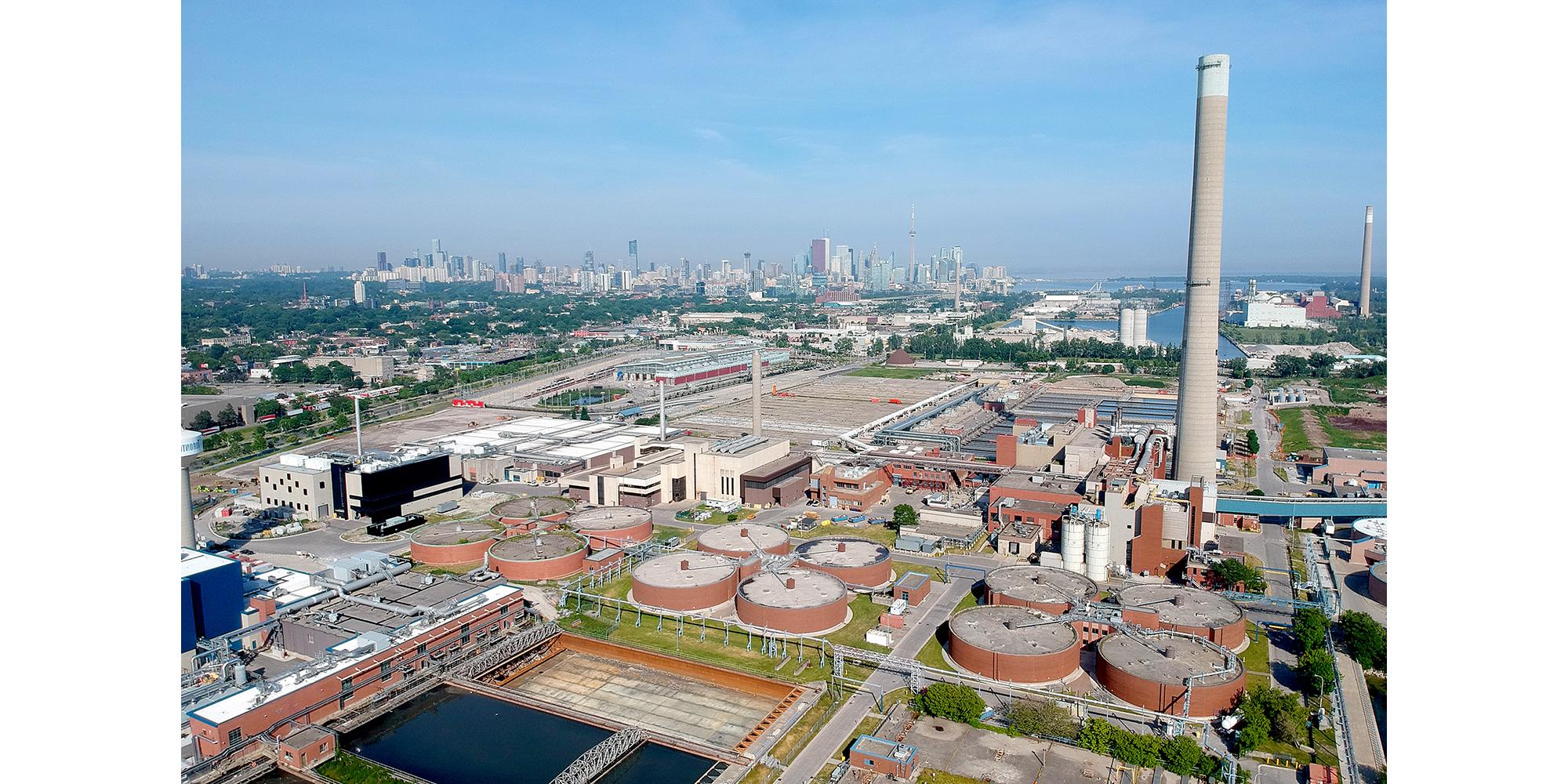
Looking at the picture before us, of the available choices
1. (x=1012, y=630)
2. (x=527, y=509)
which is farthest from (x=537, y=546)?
(x=1012, y=630)

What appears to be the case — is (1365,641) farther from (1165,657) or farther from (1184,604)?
(1165,657)

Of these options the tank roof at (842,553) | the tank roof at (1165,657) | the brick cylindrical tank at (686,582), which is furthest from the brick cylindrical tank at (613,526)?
the tank roof at (1165,657)

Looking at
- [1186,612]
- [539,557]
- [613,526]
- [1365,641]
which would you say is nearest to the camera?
[1365,641]

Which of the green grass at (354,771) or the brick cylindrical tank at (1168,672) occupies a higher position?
the brick cylindrical tank at (1168,672)

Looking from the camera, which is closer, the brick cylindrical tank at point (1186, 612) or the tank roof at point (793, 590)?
the brick cylindrical tank at point (1186, 612)

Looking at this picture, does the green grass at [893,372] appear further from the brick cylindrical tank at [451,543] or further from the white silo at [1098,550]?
the brick cylindrical tank at [451,543]

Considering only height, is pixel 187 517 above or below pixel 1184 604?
above
